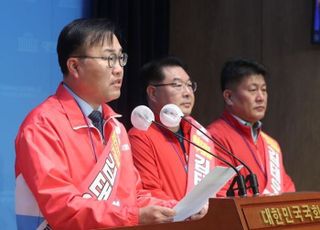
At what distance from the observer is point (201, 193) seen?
6.59ft

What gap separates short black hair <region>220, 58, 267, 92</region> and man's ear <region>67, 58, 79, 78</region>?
1.47 meters

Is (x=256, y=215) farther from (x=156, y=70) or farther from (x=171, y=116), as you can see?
(x=156, y=70)

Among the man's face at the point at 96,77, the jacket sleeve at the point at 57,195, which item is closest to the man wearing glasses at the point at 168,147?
the man's face at the point at 96,77

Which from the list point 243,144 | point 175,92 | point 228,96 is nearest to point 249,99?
point 228,96

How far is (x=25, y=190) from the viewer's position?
7.34 ft

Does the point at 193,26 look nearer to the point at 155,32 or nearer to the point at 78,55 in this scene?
the point at 155,32

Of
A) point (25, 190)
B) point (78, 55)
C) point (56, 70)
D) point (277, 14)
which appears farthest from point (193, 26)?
point (25, 190)

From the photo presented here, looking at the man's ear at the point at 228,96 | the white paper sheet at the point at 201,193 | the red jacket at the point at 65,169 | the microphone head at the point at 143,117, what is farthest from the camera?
the man's ear at the point at 228,96

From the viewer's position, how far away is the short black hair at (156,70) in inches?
133

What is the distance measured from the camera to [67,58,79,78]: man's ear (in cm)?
245

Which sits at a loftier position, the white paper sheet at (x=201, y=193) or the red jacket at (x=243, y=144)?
the white paper sheet at (x=201, y=193)

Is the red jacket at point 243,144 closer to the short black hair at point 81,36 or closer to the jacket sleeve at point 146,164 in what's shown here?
the jacket sleeve at point 146,164

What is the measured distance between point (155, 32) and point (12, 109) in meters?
1.43

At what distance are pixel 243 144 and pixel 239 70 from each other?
424mm
